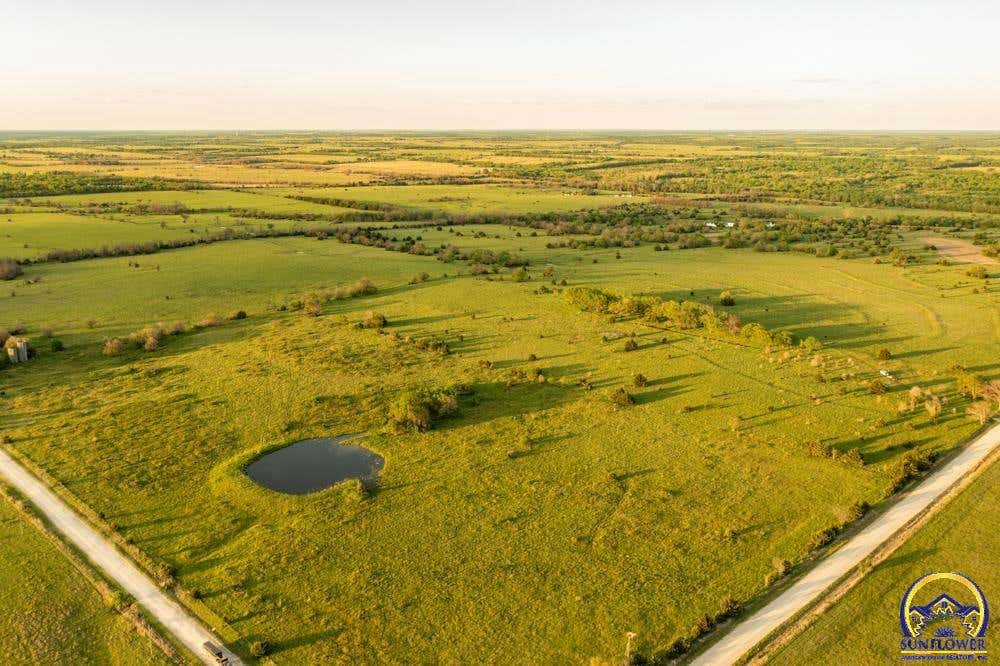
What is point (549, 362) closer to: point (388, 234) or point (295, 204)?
point (388, 234)

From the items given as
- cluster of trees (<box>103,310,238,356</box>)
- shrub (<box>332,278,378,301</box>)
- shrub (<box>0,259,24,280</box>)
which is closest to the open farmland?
cluster of trees (<box>103,310,238,356</box>)

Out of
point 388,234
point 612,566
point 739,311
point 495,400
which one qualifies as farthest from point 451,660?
point 388,234

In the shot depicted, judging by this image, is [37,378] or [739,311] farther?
[739,311]

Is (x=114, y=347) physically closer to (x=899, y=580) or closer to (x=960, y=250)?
(x=899, y=580)

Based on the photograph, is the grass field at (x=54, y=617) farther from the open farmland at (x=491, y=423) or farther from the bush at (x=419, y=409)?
the bush at (x=419, y=409)

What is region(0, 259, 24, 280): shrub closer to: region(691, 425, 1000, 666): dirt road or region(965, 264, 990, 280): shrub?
region(691, 425, 1000, 666): dirt road

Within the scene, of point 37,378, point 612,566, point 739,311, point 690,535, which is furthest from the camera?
point 739,311

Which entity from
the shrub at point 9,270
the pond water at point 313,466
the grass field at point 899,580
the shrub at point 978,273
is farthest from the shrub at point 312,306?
the shrub at point 978,273

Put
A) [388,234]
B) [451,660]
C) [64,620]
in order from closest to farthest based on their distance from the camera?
[451,660], [64,620], [388,234]
